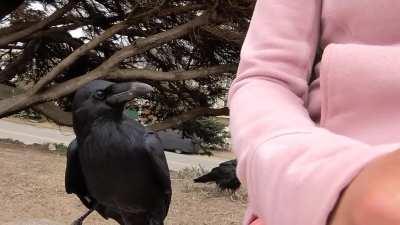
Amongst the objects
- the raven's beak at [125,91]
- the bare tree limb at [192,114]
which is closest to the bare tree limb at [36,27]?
the bare tree limb at [192,114]

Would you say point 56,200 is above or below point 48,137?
above

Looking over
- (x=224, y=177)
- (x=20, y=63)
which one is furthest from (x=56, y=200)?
(x=20, y=63)

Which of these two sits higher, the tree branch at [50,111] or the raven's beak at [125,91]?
the raven's beak at [125,91]

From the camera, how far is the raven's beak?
2150 millimetres

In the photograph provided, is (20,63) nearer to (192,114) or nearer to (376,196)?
(192,114)

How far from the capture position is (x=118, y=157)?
2.21m

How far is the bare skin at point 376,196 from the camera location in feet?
0.82

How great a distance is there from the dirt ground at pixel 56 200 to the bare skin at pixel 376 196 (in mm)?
3696

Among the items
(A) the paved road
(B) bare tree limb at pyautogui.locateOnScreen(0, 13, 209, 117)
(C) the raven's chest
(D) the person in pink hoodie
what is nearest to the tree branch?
(B) bare tree limb at pyautogui.locateOnScreen(0, 13, 209, 117)

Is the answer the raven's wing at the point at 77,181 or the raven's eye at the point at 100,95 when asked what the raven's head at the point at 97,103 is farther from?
the raven's wing at the point at 77,181

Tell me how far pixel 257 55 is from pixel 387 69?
4.7 inches

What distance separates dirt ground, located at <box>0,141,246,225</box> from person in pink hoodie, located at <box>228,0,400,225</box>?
11.5ft

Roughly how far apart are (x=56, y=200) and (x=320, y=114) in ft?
14.5

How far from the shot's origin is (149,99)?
7270 mm
